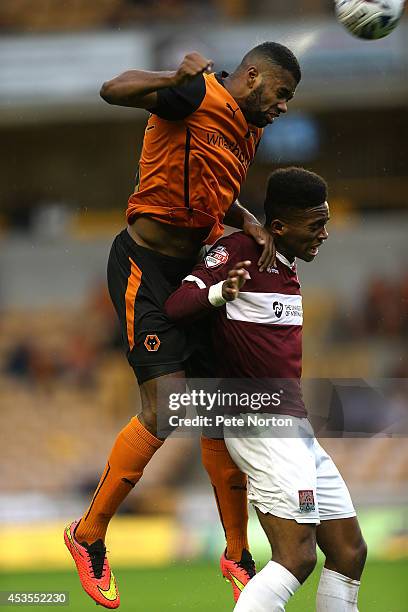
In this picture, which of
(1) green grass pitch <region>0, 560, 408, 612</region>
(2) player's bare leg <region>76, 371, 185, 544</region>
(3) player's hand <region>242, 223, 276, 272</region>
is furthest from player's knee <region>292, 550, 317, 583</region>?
(3) player's hand <region>242, 223, 276, 272</region>

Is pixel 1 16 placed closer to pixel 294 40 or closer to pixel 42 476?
pixel 42 476

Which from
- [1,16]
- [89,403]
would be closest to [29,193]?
[1,16]

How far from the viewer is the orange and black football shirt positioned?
4316mm

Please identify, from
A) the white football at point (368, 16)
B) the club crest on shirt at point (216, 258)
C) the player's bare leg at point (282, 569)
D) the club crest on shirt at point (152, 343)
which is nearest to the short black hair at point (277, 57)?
the white football at point (368, 16)

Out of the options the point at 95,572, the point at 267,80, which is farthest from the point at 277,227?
the point at 95,572

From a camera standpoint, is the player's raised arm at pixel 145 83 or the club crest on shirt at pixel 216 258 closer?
the player's raised arm at pixel 145 83

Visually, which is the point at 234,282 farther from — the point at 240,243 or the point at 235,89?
the point at 235,89

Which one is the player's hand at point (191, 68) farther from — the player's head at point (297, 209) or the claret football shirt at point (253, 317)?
the claret football shirt at point (253, 317)

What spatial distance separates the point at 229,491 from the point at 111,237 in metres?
9.39

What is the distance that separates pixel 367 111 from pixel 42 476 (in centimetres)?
625

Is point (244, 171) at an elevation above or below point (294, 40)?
below

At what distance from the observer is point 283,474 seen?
13.4 feet

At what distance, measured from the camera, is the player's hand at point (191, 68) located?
3.93m

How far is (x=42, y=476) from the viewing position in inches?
467
